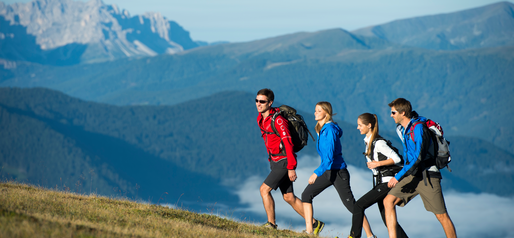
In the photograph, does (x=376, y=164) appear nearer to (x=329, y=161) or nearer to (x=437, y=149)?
(x=329, y=161)

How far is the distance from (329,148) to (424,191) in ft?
5.49

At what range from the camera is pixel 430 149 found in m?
7.33

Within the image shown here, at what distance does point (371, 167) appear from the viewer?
7.80 metres

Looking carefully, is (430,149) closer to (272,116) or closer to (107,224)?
(272,116)

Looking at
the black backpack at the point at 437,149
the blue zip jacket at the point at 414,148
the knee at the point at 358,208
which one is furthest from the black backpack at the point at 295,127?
the black backpack at the point at 437,149

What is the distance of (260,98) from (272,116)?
39 cm

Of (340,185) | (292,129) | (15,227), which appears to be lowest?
(15,227)

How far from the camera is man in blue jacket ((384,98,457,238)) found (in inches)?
285

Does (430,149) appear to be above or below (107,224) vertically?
above

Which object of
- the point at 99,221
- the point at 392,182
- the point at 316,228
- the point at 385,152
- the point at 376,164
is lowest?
the point at 99,221

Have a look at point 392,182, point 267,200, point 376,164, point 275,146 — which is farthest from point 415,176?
point 267,200

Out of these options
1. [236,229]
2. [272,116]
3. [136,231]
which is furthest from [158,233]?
[272,116]

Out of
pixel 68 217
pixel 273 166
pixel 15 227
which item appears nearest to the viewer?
pixel 15 227

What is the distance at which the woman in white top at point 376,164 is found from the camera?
7.70 m
